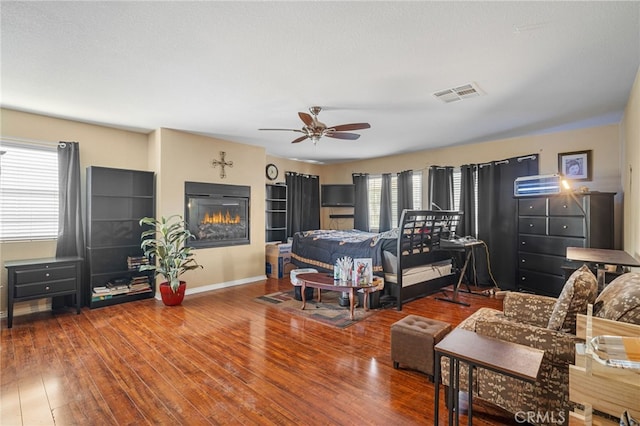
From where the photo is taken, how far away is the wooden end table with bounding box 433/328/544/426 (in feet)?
4.62

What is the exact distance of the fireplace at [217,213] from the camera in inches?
203

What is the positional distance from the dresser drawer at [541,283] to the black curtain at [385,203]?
9.43ft

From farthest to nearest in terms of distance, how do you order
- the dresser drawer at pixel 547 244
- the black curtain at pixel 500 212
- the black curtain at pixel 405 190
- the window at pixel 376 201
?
1. the window at pixel 376 201
2. the black curtain at pixel 405 190
3. the black curtain at pixel 500 212
4. the dresser drawer at pixel 547 244

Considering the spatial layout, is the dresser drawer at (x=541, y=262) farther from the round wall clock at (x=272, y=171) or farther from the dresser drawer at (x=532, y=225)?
the round wall clock at (x=272, y=171)

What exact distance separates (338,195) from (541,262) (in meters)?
4.57

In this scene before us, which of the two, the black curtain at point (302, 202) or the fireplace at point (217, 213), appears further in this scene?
the black curtain at point (302, 202)

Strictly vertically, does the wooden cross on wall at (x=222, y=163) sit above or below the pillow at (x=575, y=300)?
above

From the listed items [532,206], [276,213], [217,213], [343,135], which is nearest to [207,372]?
[343,135]

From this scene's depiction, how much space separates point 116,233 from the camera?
4.66 m

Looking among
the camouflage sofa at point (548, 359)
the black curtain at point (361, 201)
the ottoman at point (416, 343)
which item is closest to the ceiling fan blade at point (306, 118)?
the ottoman at point (416, 343)

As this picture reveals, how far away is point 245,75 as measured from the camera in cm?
289

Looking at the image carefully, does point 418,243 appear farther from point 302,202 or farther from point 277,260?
point 302,202

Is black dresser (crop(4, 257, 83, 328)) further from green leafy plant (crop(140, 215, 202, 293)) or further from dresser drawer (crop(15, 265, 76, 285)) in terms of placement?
green leafy plant (crop(140, 215, 202, 293))

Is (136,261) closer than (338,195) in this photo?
Yes
